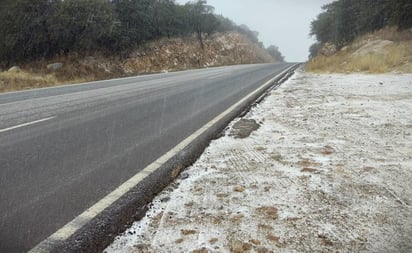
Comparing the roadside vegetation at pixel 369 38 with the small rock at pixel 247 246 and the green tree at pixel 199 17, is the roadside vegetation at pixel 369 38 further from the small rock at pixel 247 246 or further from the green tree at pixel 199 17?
the small rock at pixel 247 246

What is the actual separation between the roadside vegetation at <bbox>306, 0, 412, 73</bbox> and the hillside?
41.7 feet

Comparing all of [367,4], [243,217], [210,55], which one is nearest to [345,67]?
[367,4]

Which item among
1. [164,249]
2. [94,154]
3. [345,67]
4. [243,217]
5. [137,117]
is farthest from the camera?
[345,67]

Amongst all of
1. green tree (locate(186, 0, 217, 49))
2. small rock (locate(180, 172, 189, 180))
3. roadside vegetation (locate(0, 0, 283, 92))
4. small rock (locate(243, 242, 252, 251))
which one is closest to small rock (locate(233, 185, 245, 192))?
small rock (locate(180, 172, 189, 180))

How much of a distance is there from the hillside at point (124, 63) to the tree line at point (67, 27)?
0.84 meters

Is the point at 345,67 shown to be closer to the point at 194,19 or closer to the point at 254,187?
the point at 254,187

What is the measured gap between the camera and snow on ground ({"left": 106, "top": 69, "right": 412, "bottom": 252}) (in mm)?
2512

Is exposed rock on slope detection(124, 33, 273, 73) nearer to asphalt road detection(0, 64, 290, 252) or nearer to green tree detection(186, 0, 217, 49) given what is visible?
green tree detection(186, 0, 217, 49)

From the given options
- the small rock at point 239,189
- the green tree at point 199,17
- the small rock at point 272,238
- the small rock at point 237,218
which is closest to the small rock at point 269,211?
the small rock at point 237,218

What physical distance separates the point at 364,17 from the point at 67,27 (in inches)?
972

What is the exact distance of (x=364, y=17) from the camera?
102ft

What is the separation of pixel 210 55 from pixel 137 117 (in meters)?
36.6

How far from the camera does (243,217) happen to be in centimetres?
287

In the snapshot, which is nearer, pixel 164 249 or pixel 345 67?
pixel 164 249
